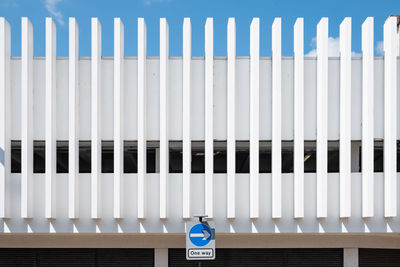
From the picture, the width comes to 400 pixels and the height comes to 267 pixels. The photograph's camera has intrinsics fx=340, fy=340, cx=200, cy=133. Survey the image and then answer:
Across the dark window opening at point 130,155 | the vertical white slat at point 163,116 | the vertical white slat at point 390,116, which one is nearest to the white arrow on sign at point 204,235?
the vertical white slat at point 163,116

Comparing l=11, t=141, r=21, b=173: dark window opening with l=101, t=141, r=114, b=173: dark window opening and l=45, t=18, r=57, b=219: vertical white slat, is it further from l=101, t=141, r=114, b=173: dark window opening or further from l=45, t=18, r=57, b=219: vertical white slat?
l=101, t=141, r=114, b=173: dark window opening

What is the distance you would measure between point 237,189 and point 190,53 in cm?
337

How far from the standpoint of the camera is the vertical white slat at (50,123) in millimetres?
7762

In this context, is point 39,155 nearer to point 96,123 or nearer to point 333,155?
point 96,123

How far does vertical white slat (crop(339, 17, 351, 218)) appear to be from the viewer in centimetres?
784

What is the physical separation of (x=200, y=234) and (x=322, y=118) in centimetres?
396

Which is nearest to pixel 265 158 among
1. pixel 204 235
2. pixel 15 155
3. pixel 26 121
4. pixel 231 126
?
pixel 231 126

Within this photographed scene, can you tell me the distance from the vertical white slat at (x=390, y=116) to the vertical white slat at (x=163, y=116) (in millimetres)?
5120

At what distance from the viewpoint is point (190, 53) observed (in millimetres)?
7988

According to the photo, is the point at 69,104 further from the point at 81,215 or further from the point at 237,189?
the point at 237,189

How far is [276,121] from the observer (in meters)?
7.90

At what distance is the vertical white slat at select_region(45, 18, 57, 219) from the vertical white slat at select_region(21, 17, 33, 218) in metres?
0.41

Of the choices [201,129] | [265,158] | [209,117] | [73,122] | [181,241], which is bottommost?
Result: [181,241]

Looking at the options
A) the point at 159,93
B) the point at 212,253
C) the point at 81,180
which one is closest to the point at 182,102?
the point at 159,93
